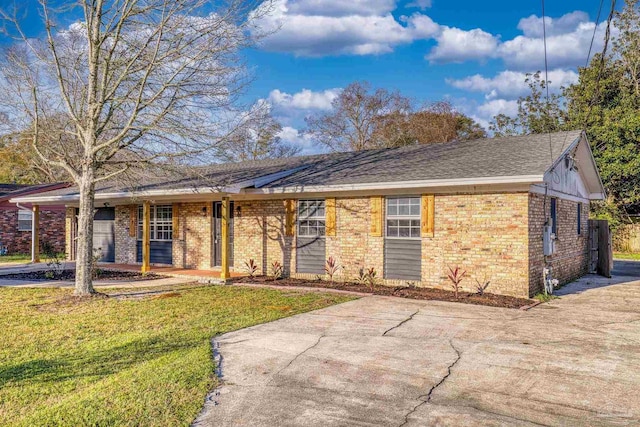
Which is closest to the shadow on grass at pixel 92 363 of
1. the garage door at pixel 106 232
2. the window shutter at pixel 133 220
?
the window shutter at pixel 133 220

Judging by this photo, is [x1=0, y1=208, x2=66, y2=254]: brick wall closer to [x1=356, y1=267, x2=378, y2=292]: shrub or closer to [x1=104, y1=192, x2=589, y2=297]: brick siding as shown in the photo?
[x1=104, y1=192, x2=589, y2=297]: brick siding

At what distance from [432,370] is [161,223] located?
12.5 m

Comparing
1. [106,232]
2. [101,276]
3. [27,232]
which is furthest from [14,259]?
[101,276]

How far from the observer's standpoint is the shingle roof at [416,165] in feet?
32.7

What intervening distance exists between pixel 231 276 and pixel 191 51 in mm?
6031

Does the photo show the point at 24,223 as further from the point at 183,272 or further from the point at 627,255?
the point at 627,255

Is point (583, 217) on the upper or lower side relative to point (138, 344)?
upper

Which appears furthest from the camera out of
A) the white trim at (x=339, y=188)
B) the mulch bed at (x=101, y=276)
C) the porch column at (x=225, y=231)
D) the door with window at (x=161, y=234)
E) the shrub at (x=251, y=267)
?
the door with window at (x=161, y=234)

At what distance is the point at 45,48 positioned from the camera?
10148 millimetres

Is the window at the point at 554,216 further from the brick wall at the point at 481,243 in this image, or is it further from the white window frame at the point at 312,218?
the white window frame at the point at 312,218

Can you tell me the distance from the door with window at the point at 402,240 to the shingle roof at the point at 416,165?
75 centimetres

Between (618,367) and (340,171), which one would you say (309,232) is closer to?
→ (340,171)

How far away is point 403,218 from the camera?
11.0 m

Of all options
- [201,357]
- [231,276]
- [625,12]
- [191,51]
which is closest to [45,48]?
[191,51]
